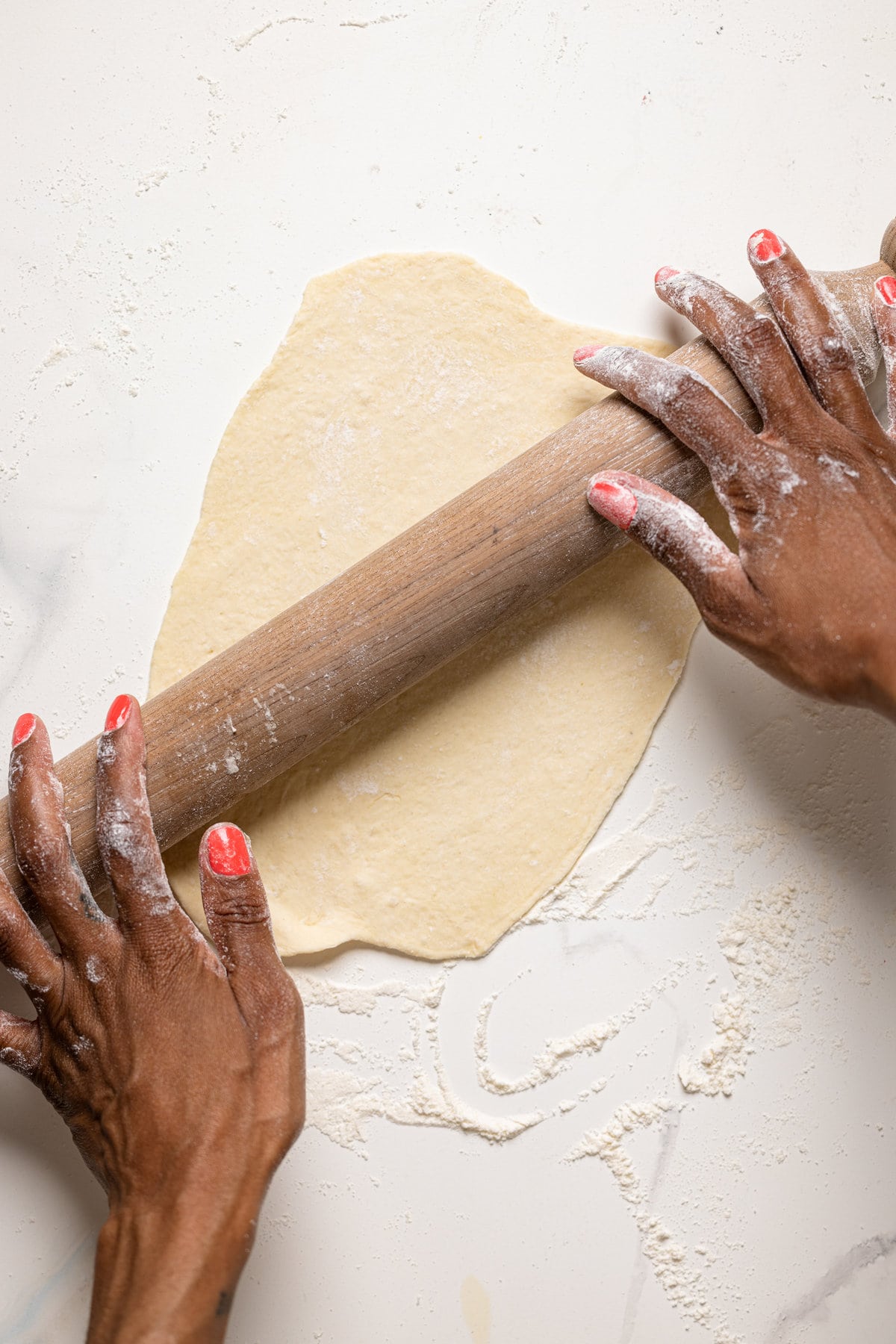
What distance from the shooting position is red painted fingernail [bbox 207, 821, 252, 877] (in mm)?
1522

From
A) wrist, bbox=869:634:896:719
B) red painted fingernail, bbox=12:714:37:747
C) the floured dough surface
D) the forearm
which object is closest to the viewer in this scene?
the forearm

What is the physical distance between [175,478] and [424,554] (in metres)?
0.65

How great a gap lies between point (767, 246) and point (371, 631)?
961 millimetres

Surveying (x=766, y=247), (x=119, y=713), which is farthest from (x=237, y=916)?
(x=766, y=247)

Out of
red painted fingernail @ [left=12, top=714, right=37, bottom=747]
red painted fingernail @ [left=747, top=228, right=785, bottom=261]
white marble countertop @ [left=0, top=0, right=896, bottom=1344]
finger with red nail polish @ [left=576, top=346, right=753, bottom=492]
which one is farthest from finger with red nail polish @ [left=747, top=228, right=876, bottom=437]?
red painted fingernail @ [left=12, top=714, right=37, bottom=747]

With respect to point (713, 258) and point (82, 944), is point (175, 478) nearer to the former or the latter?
point (82, 944)

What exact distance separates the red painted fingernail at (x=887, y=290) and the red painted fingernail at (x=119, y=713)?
148 centimetres

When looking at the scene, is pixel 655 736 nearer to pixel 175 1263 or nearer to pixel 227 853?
pixel 227 853

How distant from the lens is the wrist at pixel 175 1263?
136cm

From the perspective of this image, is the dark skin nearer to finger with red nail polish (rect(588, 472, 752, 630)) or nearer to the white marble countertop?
finger with red nail polish (rect(588, 472, 752, 630))

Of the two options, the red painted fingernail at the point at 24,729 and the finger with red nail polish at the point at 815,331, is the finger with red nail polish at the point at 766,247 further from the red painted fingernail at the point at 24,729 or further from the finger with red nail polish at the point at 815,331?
the red painted fingernail at the point at 24,729

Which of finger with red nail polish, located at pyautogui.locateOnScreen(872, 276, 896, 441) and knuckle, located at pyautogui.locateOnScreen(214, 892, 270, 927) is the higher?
finger with red nail polish, located at pyautogui.locateOnScreen(872, 276, 896, 441)

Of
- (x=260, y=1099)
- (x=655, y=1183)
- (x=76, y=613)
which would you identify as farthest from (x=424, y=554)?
(x=655, y=1183)

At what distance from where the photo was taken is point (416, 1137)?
69.1 inches
